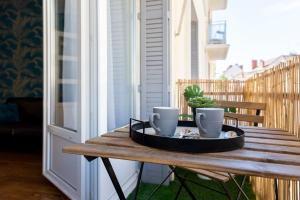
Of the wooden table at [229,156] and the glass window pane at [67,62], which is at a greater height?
the glass window pane at [67,62]

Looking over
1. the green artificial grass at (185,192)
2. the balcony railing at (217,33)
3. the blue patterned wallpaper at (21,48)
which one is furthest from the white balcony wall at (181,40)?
the blue patterned wallpaper at (21,48)

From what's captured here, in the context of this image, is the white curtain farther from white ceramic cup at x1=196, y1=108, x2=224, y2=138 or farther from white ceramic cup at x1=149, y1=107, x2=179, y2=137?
white ceramic cup at x1=196, y1=108, x2=224, y2=138

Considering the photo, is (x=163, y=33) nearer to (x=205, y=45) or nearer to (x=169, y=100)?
(x=169, y=100)

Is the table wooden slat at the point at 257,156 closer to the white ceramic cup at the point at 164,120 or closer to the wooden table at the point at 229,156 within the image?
the wooden table at the point at 229,156

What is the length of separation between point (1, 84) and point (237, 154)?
16.1ft

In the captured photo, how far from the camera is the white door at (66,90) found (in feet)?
6.31

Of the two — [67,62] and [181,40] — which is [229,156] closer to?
[67,62]

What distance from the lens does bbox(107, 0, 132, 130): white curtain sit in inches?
92.0

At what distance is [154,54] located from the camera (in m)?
2.81

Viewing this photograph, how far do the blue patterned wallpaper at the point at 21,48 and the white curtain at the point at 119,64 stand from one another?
8.28 feet

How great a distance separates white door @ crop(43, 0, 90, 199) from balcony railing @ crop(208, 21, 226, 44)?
663 centimetres

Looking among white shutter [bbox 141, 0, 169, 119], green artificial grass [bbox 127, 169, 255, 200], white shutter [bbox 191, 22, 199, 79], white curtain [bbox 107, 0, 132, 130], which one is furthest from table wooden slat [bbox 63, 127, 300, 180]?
white shutter [bbox 191, 22, 199, 79]

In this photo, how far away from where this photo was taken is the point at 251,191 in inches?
104

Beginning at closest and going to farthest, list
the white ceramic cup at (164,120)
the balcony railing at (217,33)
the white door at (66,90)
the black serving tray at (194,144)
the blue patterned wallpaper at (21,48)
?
the black serving tray at (194,144) → the white ceramic cup at (164,120) → the white door at (66,90) → the blue patterned wallpaper at (21,48) → the balcony railing at (217,33)
